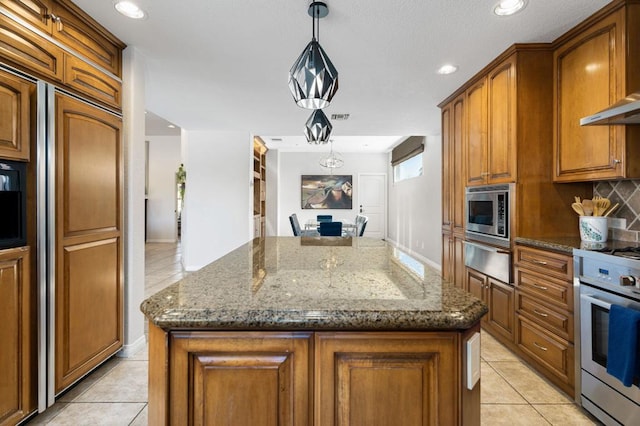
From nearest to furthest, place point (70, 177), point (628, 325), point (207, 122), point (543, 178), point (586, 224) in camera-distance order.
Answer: point (628, 325), point (70, 177), point (586, 224), point (543, 178), point (207, 122)

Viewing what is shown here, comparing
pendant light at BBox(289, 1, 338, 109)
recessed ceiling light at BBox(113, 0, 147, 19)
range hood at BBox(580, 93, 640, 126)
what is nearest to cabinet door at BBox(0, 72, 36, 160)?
recessed ceiling light at BBox(113, 0, 147, 19)

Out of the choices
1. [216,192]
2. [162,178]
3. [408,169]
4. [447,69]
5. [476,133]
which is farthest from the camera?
[162,178]

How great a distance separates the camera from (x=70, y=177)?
1909 mm

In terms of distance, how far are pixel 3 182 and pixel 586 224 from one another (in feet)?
10.7

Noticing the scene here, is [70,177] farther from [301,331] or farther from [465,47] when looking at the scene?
[465,47]

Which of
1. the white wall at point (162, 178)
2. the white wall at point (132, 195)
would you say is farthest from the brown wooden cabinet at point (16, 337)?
the white wall at point (162, 178)

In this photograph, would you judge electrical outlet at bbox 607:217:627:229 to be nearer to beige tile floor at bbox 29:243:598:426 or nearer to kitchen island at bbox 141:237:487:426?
beige tile floor at bbox 29:243:598:426

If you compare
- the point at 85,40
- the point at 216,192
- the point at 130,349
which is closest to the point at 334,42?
the point at 85,40

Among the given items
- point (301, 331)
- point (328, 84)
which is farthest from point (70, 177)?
point (301, 331)

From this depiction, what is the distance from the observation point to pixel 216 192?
17.6 feet

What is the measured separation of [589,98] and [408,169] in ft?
18.0

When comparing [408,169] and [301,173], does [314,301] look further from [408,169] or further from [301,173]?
[301,173]

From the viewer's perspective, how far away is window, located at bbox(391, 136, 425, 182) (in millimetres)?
6578

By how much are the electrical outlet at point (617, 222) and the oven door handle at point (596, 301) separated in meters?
0.81
